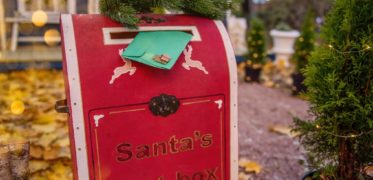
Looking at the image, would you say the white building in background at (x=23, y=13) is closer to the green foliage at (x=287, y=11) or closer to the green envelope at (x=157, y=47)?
the green envelope at (x=157, y=47)

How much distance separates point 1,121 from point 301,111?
2.81 metres

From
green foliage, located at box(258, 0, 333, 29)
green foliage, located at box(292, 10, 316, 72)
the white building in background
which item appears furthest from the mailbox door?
green foliage, located at box(258, 0, 333, 29)

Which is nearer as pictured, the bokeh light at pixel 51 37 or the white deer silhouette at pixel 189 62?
the white deer silhouette at pixel 189 62

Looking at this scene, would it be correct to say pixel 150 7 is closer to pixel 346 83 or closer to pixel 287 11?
pixel 346 83

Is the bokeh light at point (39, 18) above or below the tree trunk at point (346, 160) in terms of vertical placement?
below

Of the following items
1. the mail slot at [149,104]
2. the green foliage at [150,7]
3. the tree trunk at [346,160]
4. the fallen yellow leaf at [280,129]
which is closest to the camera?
the mail slot at [149,104]

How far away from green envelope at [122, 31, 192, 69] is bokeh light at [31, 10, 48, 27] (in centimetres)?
425

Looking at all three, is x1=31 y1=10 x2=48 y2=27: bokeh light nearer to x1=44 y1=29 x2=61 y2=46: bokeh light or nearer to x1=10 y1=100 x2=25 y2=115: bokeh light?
x1=44 y1=29 x2=61 y2=46: bokeh light

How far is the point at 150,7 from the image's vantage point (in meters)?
1.63

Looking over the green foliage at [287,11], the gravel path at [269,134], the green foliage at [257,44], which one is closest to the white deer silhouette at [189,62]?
the gravel path at [269,134]

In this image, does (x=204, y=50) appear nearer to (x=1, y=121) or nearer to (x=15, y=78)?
(x=1, y=121)

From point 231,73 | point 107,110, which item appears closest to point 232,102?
point 231,73

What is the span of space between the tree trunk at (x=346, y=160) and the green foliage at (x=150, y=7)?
804 millimetres

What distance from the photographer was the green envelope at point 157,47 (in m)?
1.33
